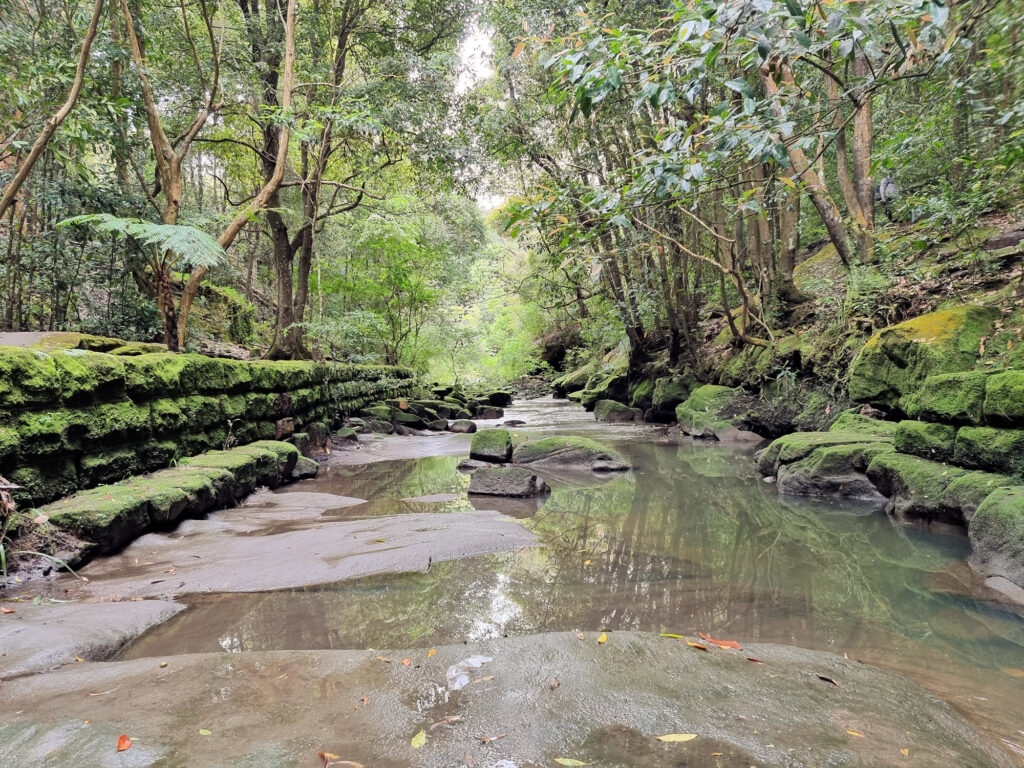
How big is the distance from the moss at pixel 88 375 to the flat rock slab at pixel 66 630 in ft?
5.32

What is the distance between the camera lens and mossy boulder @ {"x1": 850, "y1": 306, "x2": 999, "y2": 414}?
5.40 metres

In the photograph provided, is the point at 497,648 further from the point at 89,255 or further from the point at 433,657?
the point at 89,255

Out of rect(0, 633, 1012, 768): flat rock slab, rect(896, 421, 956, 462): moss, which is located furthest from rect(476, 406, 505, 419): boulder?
rect(0, 633, 1012, 768): flat rock slab

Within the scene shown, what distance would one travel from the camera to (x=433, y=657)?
7.41ft

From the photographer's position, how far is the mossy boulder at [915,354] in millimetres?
5402

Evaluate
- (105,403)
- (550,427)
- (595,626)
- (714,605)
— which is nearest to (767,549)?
(714,605)

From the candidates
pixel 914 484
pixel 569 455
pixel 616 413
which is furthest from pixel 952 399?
pixel 616 413

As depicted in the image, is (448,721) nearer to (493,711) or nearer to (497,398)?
(493,711)

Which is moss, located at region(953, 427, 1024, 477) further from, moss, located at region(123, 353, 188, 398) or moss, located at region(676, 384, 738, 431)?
moss, located at region(123, 353, 188, 398)

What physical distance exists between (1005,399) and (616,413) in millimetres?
11032

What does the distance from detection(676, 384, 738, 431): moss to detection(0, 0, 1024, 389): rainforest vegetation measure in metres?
1.32

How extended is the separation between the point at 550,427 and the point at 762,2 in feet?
37.1

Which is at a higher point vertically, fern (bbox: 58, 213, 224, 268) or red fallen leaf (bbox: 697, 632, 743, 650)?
fern (bbox: 58, 213, 224, 268)

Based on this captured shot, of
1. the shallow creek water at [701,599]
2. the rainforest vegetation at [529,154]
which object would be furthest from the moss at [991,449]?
the rainforest vegetation at [529,154]
